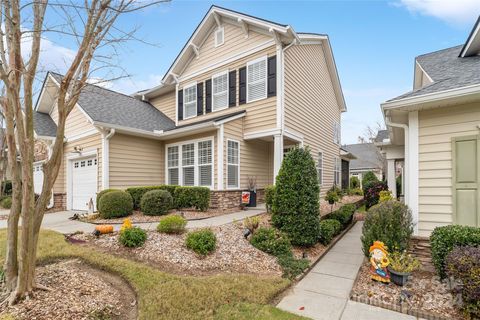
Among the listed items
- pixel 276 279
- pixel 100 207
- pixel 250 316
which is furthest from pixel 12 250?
pixel 100 207

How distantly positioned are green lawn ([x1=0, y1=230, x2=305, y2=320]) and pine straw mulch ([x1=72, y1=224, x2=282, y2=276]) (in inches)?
13.9

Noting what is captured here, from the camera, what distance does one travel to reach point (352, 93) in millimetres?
21188

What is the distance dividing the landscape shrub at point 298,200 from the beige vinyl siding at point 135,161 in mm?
7302

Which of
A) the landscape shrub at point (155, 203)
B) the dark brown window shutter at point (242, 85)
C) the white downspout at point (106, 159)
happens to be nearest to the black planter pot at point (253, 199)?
the landscape shrub at point (155, 203)

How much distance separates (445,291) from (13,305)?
231 inches

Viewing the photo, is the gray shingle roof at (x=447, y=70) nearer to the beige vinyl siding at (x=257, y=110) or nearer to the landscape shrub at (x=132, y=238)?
the beige vinyl siding at (x=257, y=110)

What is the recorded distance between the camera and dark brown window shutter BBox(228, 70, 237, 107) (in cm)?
1125

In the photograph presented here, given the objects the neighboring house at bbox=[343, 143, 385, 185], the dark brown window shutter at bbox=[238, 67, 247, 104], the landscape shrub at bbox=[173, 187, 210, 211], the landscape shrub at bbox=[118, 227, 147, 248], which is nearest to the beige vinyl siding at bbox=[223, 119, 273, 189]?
the dark brown window shutter at bbox=[238, 67, 247, 104]

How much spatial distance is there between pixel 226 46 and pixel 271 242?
30.6 ft

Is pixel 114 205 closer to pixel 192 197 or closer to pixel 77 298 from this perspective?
pixel 192 197

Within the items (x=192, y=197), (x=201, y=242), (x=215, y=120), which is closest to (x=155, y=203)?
(x=192, y=197)

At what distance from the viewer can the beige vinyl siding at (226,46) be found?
419 inches

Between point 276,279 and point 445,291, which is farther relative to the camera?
point 276,279

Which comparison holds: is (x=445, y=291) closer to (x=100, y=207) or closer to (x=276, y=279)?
(x=276, y=279)
